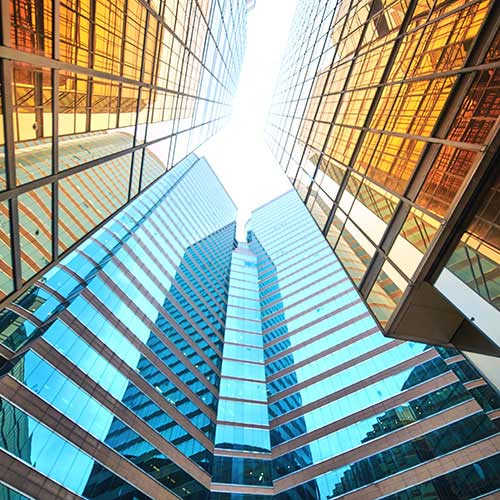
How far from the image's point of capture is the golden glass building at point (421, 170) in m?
7.77

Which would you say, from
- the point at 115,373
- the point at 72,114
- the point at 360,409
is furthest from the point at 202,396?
the point at 72,114

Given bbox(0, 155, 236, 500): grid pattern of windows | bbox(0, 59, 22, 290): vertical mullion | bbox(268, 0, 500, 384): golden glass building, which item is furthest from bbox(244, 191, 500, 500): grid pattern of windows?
bbox(0, 59, 22, 290): vertical mullion

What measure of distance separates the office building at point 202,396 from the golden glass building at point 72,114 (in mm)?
10850

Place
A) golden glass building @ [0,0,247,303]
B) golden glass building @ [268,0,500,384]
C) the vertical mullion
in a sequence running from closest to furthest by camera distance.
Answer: the vertical mullion → golden glass building @ [0,0,247,303] → golden glass building @ [268,0,500,384]

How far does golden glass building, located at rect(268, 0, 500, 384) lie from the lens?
306 inches

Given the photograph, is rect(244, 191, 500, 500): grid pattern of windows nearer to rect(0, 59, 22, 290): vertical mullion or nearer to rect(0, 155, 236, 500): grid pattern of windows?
rect(0, 155, 236, 500): grid pattern of windows

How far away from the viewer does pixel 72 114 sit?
8.81 metres

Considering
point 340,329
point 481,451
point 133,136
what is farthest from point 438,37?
point 340,329

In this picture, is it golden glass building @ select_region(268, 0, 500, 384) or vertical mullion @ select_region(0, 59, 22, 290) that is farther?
golden glass building @ select_region(268, 0, 500, 384)

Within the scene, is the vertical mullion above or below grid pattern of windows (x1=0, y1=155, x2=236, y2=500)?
below

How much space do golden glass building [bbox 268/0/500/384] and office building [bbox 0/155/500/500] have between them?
13990 mm

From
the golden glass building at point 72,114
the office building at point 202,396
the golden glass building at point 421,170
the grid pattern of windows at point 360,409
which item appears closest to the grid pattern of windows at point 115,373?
the office building at point 202,396

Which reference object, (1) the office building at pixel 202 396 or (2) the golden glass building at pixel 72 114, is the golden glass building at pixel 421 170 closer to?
(2) the golden glass building at pixel 72 114

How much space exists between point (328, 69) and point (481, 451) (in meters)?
31.0
